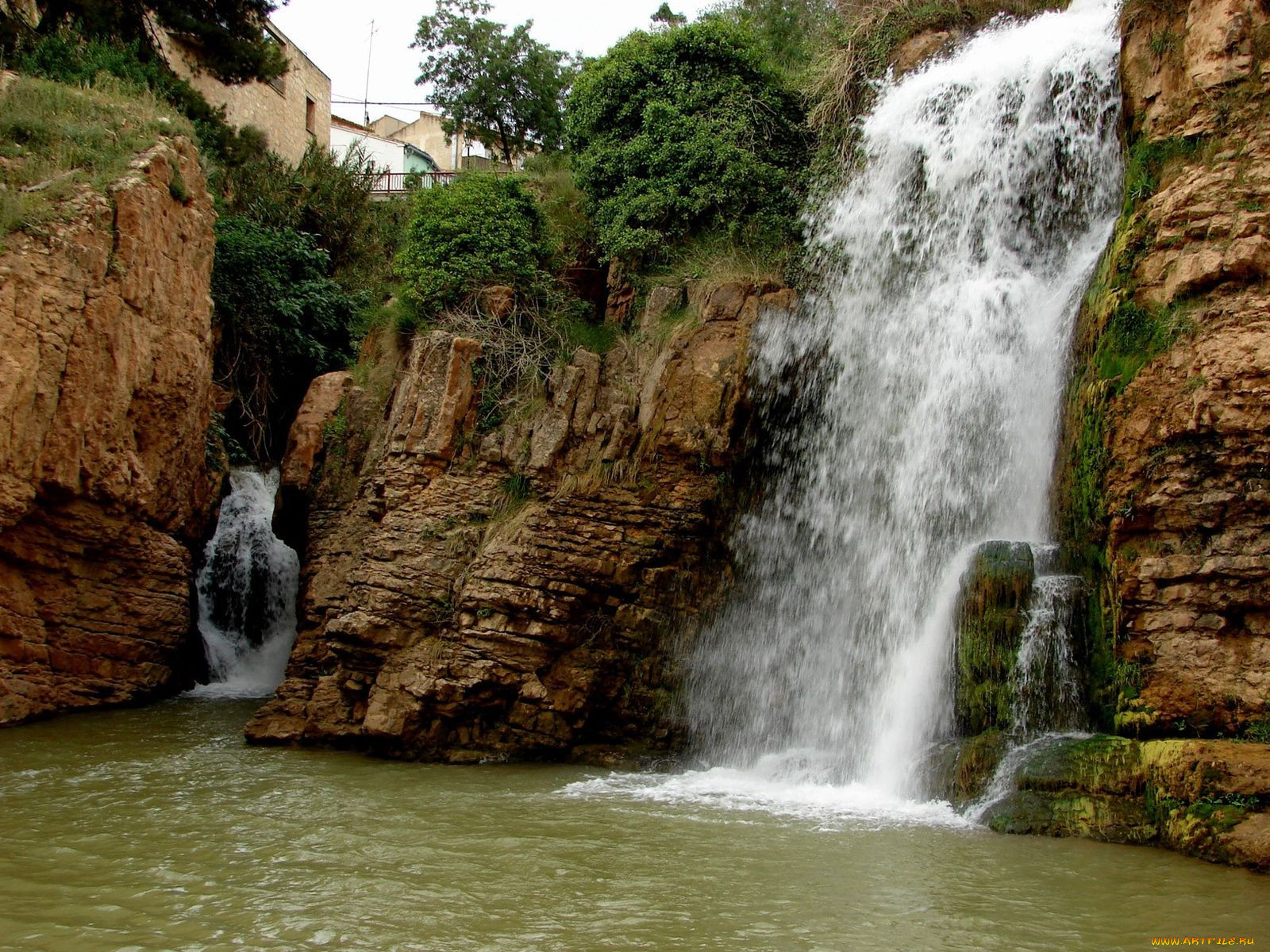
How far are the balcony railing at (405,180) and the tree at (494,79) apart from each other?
78.7 inches

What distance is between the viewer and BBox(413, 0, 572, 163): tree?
100 feet

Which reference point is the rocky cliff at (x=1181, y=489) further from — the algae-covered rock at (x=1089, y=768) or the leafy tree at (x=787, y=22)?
the leafy tree at (x=787, y=22)

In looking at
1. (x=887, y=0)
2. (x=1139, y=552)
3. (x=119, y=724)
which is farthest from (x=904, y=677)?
Result: (x=887, y=0)

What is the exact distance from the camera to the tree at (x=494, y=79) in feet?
100

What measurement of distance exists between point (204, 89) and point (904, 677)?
85.8 ft

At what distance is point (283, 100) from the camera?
32750 millimetres

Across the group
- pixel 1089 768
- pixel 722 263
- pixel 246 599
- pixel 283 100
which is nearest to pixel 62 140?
pixel 246 599

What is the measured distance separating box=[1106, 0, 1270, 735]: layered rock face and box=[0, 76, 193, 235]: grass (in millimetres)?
12310

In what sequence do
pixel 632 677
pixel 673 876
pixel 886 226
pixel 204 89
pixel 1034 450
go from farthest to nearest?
pixel 204 89 → pixel 886 226 → pixel 632 677 → pixel 1034 450 → pixel 673 876

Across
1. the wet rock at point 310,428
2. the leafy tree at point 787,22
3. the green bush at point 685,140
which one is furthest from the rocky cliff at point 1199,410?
the wet rock at point 310,428

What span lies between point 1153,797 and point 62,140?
1476 centimetres

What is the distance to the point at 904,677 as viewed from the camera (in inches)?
420

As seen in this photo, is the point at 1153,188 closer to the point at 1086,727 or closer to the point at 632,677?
the point at 1086,727

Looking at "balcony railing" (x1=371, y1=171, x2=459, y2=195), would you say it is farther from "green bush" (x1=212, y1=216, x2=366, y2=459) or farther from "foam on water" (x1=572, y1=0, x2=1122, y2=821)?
"foam on water" (x1=572, y1=0, x2=1122, y2=821)
